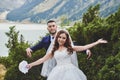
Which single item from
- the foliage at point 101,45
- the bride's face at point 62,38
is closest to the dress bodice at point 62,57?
the bride's face at point 62,38

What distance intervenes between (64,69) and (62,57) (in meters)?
0.26

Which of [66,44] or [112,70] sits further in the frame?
[112,70]

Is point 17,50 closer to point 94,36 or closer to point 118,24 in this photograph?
point 94,36

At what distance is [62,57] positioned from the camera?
24.3 feet

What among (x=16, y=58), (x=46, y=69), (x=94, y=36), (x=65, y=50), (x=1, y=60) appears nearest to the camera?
(x=65, y=50)

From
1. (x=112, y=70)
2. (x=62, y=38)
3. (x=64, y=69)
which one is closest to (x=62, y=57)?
(x=64, y=69)

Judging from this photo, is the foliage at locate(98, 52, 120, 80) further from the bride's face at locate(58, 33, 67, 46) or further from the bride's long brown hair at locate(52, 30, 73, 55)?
the bride's face at locate(58, 33, 67, 46)

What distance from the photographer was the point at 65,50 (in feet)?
24.2

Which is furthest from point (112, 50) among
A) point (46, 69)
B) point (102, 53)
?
point (46, 69)

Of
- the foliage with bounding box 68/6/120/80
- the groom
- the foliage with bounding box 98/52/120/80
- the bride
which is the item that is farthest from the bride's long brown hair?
the foliage with bounding box 68/6/120/80

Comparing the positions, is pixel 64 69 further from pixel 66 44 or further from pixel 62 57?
pixel 66 44

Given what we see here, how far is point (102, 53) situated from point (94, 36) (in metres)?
0.52

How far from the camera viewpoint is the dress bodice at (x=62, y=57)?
7395mm

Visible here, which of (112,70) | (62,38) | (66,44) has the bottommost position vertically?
(112,70)
